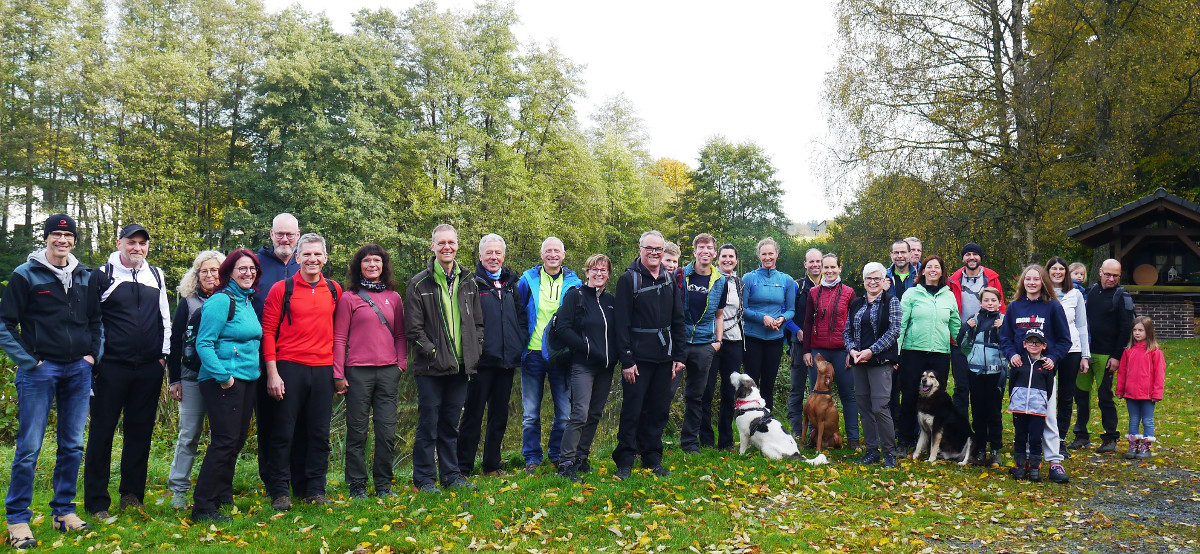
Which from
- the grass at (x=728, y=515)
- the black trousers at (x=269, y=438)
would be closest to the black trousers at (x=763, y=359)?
the grass at (x=728, y=515)

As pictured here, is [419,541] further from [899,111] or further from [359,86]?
[359,86]

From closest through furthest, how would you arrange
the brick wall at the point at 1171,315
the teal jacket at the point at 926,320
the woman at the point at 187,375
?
the woman at the point at 187,375 < the teal jacket at the point at 926,320 < the brick wall at the point at 1171,315

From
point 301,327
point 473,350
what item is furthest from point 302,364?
point 473,350

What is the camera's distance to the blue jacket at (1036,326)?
6441 mm

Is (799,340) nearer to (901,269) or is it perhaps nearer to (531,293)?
(901,269)

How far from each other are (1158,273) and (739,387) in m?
17.0

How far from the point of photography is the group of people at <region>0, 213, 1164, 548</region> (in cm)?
500

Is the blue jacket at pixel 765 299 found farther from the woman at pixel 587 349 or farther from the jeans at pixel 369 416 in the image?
the jeans at pixel 369 416

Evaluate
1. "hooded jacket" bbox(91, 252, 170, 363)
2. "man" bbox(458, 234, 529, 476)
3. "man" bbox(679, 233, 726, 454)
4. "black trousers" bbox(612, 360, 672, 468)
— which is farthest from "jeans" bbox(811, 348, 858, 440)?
"hooded jacket" bbox(91, 252, 170, 363)

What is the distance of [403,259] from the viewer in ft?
88.8

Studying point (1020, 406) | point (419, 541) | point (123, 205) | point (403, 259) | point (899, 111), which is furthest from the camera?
point (403, 259)

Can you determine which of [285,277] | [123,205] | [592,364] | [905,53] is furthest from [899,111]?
[123,205]

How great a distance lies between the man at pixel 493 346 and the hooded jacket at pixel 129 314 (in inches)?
93.4

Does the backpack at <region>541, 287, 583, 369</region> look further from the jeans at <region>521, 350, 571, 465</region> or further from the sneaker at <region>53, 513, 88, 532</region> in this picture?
the sneaker at <region>53, 513, 88, 532</region>
